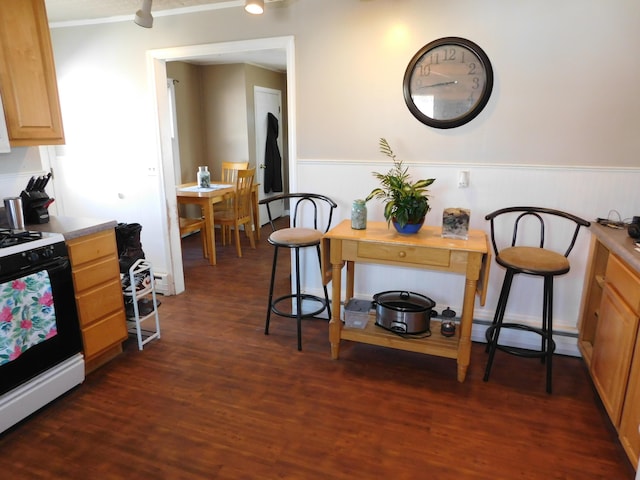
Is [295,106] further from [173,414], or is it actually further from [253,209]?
[253,209]

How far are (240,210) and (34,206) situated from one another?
2.63m

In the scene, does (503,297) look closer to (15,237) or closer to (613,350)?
(613,350)

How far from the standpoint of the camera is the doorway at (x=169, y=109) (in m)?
2.99

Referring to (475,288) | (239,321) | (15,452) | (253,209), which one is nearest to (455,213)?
(475,288)

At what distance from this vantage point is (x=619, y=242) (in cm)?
204

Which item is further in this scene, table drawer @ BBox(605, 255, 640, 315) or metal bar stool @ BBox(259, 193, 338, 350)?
metal bar stool @ BBox(259, 193, 338, 350)

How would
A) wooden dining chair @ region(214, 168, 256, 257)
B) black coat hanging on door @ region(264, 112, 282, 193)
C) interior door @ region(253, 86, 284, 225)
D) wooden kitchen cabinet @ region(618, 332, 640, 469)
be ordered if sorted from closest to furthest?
wooden kitchen cabinet @ region(618, 332, 640, 469), wooden dining chair @ region(214, 168, 256, 257), interior door @ region(253, 86, 284, 225), black coat hanging on door @ region(264, 112, 282, 193)

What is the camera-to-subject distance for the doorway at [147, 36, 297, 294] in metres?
2.99

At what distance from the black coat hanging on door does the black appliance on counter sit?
14.4 ft

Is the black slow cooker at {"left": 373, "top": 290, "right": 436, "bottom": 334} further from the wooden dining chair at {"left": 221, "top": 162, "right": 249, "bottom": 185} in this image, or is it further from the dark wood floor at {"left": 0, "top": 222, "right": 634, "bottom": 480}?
the wooden dining chair at {"left": 221, "top": 162, "right": 249, "bottom": 185}

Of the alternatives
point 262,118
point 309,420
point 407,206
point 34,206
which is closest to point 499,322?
point 407,206

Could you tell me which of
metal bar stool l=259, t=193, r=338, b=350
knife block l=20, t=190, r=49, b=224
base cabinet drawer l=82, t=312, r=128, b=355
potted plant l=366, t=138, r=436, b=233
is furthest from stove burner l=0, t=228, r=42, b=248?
potted plant l=366, t=138, r=436, b=233

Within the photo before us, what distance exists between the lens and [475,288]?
2340 mm

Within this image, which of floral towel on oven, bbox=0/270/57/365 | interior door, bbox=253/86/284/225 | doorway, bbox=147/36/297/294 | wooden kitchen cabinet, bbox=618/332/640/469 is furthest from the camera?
interior door, bbox=253/86/284/225
